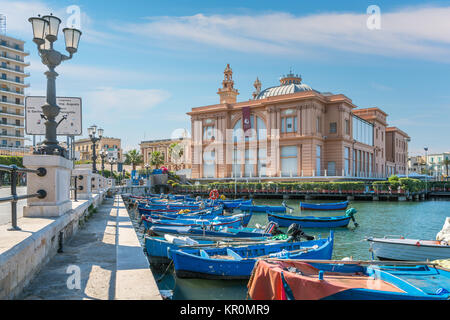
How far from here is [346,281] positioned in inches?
324

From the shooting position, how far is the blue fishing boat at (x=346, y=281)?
729 cm

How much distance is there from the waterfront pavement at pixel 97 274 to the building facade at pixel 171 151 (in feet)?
288

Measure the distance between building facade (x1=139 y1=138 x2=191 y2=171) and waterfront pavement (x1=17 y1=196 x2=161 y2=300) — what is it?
87.8 metres

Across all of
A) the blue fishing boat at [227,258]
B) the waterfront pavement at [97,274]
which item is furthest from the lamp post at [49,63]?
the blue fishing boat at [227,258]

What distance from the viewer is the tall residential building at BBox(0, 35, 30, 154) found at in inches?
2899

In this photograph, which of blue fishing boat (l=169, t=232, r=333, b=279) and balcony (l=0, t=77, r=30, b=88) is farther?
balcony (l=0, t=77, r=30, b=88)

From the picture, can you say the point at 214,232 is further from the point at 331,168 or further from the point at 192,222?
the point at 331,168

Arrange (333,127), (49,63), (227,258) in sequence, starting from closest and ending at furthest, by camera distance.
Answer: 1. (49,63)
2. (227,258)
3. (333,127)

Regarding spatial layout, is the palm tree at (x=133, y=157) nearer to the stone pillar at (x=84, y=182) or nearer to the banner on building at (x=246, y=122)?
the banner on building at (x=246, y=122)

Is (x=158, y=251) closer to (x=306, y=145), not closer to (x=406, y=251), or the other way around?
(x=406, y=251)

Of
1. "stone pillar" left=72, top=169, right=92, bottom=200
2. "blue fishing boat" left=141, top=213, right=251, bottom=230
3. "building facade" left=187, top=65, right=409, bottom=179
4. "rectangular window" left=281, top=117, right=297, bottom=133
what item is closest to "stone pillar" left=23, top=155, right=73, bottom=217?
"stone pillar" left=72, top=169, right=92, bottom=200

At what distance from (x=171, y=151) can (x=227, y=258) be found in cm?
9267

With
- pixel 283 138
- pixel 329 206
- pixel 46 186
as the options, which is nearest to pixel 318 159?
pixel 283 138

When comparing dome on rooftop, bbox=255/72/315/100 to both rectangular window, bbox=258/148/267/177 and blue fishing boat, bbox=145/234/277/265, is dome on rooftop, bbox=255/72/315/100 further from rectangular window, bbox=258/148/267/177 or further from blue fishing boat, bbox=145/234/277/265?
blue fishing boat, bbox=145/234/277/265
